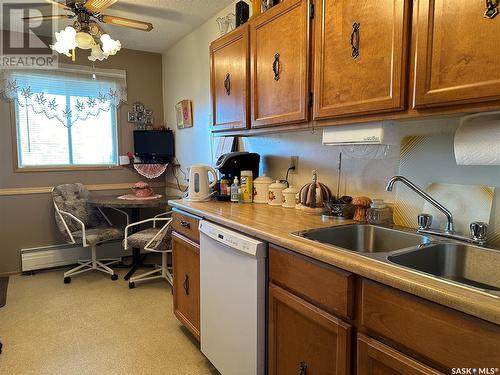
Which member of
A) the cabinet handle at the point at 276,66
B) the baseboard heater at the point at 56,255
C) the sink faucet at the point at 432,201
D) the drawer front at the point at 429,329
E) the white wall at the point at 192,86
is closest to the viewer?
the drawer front at the point at 429,329

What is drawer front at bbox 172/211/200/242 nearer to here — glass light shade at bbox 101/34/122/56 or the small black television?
glass light shade at bbox 101/34/122/56

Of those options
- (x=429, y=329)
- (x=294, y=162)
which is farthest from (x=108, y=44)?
(x=429, y=329)

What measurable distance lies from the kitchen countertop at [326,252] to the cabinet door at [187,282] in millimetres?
252

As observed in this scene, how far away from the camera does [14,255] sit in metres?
3.54

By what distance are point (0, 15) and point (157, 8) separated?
1409 millimetres

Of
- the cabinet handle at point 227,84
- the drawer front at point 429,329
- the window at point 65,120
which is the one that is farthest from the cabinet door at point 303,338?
the window at point 65,120

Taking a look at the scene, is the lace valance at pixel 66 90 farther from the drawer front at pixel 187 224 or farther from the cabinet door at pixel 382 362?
the cabinet door at pixel 382 362

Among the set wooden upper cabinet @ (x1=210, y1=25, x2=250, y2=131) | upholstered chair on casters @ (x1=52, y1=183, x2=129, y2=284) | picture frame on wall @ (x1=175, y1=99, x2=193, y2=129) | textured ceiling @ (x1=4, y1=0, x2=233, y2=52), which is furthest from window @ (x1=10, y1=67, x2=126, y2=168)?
wooden upper cabinet @ (x1=210, y1=25, x2=250, y2=131)

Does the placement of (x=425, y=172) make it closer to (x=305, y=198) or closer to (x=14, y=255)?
(x=305, y=198)

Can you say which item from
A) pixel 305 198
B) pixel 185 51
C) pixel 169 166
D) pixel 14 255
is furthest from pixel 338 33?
pixel 14 255

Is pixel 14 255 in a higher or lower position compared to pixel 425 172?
lower

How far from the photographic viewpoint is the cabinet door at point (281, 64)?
169 centimetres

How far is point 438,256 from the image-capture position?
127 centimetres

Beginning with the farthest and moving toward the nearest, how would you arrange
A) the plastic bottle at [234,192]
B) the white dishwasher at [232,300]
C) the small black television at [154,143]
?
the small black television at [154,143] → the plastic bottle at [234,192] → the white dishwasher at [232,300]
